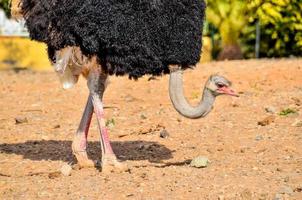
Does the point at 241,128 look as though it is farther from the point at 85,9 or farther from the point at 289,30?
the point at 289,30

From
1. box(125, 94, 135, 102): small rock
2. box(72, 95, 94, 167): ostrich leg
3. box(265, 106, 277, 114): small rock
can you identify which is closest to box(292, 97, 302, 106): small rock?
box(265, 106, 277, 114): small rock

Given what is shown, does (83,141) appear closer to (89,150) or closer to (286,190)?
(89,150)

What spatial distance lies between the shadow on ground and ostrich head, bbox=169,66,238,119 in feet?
3.23

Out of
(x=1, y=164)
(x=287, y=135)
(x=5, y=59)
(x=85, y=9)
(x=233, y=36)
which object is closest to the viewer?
(x=85, y=9)

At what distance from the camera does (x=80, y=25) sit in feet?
22.9

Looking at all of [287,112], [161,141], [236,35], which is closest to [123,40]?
[161,141]

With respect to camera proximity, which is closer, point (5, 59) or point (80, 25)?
point (80, 25)

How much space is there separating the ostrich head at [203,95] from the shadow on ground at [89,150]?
38.8 inches

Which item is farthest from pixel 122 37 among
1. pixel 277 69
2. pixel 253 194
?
pixel 277 69

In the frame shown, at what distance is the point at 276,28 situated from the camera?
1916 cm

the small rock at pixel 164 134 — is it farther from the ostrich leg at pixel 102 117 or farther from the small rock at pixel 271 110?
the ostrich leg at pixel 102 117

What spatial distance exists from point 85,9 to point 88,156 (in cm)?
180

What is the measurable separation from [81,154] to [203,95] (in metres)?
1.29

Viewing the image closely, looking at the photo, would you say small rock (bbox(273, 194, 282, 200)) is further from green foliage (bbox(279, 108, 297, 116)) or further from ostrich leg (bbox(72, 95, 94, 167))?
green foliage (bbox(279, 108, 297, 116))
